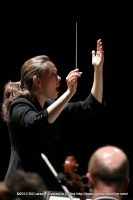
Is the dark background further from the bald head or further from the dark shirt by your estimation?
the bald head

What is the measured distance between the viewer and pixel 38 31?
386 centimetres

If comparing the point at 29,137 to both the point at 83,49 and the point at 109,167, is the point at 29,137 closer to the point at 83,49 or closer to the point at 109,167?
the point at 109,167

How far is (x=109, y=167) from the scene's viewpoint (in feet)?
4.91

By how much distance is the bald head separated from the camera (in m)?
1.48

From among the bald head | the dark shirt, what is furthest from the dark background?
the bald head

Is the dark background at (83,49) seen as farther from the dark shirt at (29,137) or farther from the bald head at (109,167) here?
the bald head at (109,167)

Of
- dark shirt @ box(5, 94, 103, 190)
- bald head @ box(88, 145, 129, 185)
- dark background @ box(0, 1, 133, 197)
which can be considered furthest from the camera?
dark background @ box(0, 1, 133, 197)

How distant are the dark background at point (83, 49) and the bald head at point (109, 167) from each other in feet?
7.56

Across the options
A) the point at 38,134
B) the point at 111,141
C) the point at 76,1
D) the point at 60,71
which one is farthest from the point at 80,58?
the point at 38,134

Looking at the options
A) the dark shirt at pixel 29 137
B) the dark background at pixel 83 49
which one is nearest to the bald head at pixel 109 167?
the dark shirt at pixel 29 137

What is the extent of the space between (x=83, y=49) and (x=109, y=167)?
2410 mm

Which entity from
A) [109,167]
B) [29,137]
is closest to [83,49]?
[29,137]

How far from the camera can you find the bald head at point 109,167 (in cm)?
148

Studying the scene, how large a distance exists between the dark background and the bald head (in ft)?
7.56
